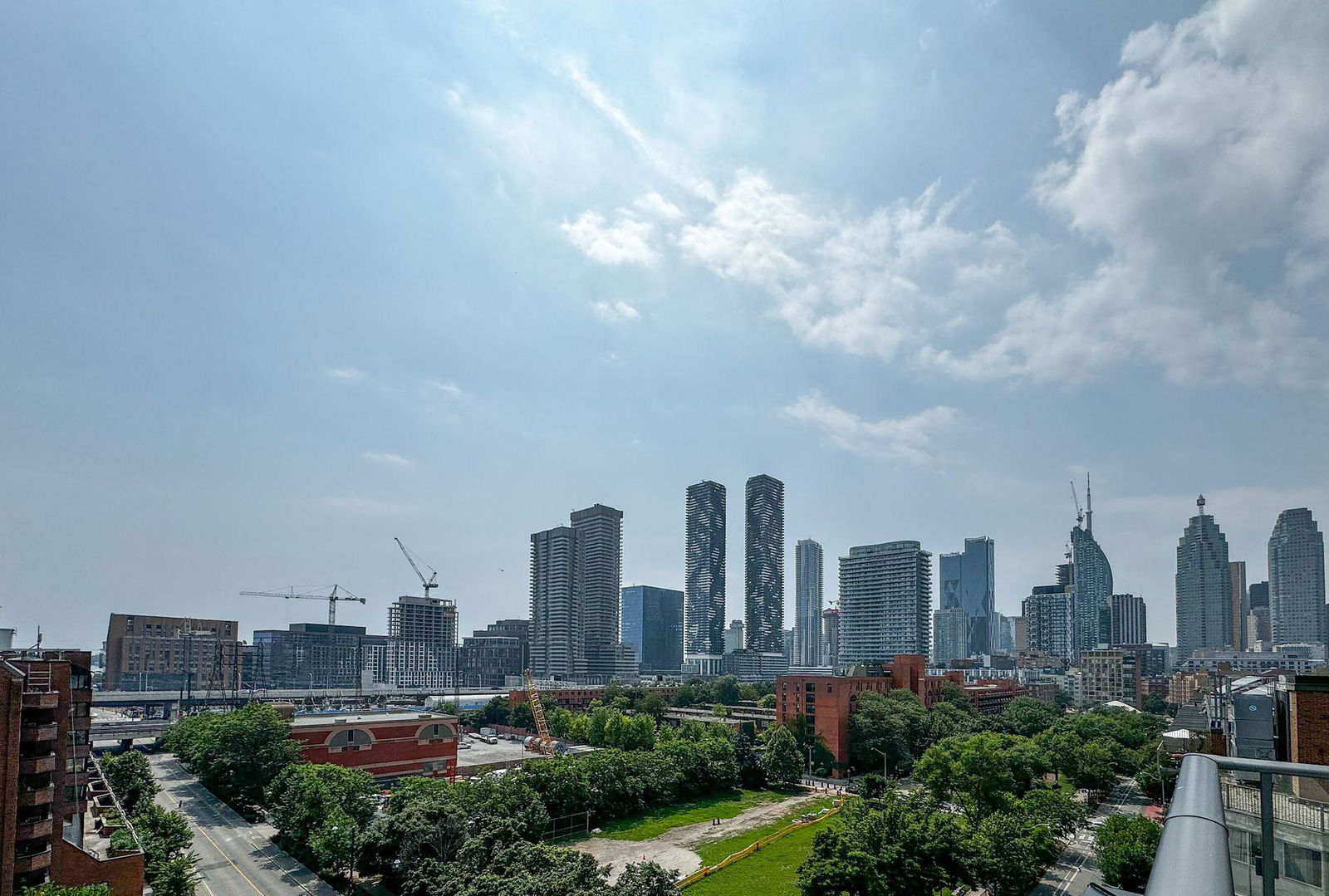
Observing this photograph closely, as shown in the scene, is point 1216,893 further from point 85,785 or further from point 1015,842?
point 85,785

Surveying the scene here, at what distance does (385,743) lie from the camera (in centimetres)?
6581

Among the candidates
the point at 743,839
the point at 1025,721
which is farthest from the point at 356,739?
the point at 1025,721

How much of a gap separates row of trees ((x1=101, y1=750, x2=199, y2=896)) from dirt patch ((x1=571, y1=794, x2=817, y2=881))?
2001 cm

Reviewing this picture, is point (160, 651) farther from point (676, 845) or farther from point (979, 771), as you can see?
point (979, 771)

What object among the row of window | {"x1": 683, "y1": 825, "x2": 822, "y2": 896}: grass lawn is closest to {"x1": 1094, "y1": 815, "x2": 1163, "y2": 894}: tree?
Result: {"x1": 683, "y1": 825, "x2": 822, "y2": 896}: grass lawn

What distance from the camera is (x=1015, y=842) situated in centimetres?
3775

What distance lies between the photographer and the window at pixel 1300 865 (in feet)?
15.6

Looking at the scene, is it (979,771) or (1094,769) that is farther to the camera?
(1094,769)

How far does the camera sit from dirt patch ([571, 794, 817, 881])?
45531mm

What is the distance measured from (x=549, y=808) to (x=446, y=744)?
72.5 feet

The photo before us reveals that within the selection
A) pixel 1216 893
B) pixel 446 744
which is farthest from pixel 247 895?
pixel 1216 893

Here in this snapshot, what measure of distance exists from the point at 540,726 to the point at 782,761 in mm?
43518

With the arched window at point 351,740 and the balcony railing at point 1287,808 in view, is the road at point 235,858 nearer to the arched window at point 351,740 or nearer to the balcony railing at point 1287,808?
the arched window at point 351,740

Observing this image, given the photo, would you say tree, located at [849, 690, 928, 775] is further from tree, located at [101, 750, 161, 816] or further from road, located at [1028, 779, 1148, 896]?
tree, located at [101, 750, 161, 816]
